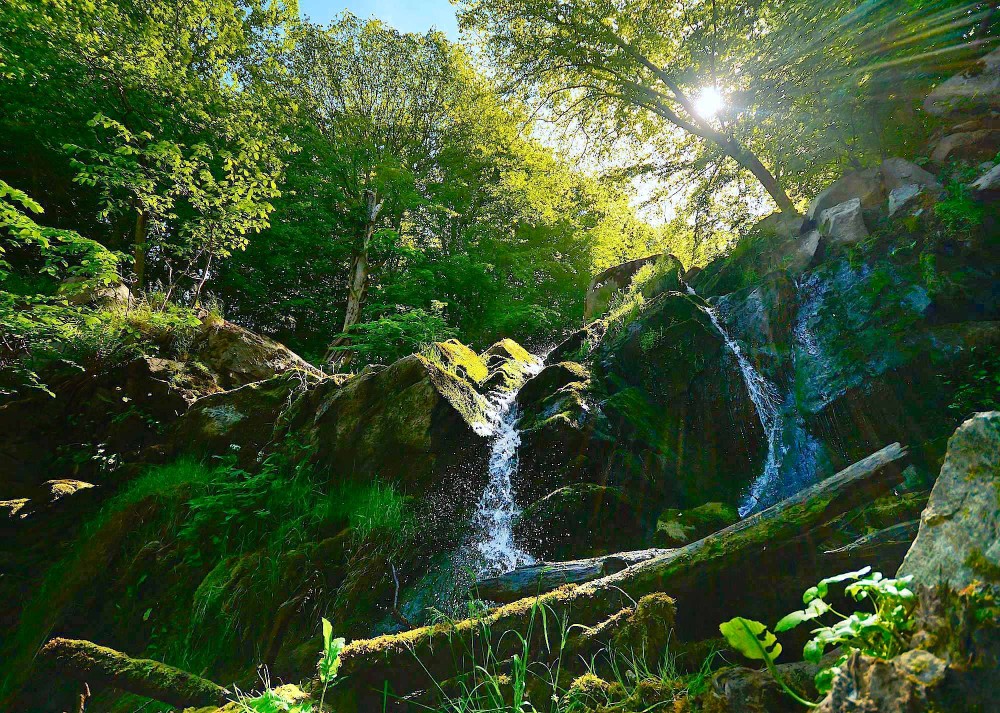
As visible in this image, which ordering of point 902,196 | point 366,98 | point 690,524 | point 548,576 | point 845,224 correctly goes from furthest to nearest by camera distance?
point 366,98, point 845,224, point 902,196, point 690,524, point 548,576

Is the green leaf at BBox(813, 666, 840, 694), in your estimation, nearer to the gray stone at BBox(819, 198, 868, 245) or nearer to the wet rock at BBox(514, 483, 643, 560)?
the wet rock at BBox(514, 483, 643, 560)

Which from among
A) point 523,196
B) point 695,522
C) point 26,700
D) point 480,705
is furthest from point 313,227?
point 480,705

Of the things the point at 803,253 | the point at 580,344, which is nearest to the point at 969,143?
the point at 803,253

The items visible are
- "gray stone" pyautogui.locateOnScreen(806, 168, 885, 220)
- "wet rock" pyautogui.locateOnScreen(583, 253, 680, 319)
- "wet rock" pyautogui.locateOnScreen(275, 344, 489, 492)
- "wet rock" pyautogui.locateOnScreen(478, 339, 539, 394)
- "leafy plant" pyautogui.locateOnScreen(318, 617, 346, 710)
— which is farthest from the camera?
"wet rock" pyautogui.locateOnScreen(583, 253, 680, 319)

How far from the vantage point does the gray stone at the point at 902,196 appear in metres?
6.71

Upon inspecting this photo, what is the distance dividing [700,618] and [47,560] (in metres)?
7.49

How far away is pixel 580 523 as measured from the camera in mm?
4676

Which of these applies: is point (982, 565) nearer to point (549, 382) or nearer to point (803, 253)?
point (549, 382)

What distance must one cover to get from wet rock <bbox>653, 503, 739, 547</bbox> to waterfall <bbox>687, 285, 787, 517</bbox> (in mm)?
943

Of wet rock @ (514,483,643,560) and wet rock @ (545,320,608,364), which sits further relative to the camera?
wet rock @ (545,320,608,364)

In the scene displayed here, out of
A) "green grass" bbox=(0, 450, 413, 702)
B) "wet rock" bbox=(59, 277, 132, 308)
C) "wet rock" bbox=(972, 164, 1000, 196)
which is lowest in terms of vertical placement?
"green grass" bbox=(0, 450, 413, 702)

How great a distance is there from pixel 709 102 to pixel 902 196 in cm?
531

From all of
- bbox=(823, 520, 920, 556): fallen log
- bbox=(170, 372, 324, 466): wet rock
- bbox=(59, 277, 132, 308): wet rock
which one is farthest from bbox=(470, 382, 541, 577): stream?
bbox=(59, 277, 132, 308): wet rock

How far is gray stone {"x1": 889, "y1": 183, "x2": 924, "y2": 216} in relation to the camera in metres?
6.71
